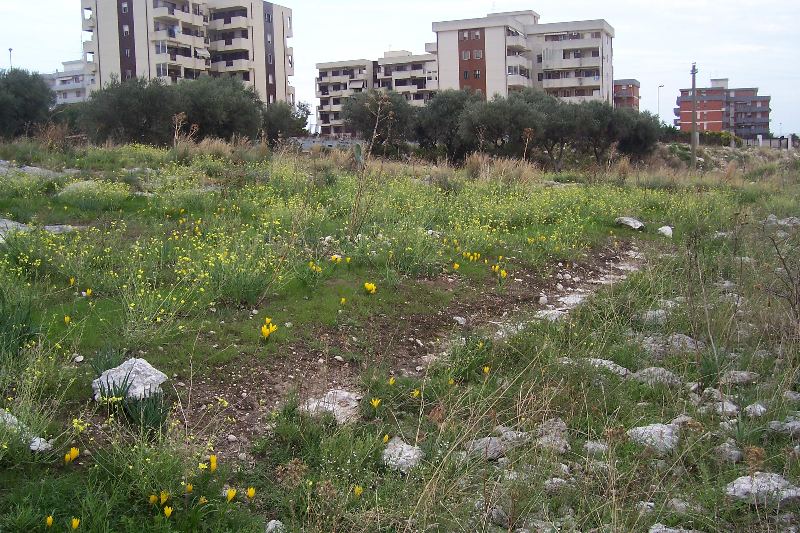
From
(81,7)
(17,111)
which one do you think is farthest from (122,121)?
(81,7)

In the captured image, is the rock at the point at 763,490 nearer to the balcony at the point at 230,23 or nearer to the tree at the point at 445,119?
the tree at the point at 445,119

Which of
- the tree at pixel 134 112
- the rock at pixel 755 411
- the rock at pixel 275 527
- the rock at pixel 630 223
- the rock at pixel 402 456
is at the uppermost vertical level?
the tree at pixel 134 112

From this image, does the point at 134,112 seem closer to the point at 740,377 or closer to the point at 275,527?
the point at 740,377

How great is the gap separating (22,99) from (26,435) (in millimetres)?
39429

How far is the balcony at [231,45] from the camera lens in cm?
6781

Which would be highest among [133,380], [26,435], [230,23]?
[230,23]

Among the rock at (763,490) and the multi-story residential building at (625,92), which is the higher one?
the multi-story residential building at (625,92)

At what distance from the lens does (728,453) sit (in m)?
3.85

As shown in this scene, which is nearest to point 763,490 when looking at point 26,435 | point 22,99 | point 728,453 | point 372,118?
point 728,453

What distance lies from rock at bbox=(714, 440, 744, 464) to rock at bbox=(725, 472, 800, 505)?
11.9 inches

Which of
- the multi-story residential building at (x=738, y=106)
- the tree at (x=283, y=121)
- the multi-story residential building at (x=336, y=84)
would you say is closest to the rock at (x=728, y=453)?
the tree at (x=283, y=121)

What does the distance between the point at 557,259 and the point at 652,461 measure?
17.3 feet

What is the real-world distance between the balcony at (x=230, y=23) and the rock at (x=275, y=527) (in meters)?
69.7

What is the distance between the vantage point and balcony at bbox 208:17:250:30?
6731 centimetres
